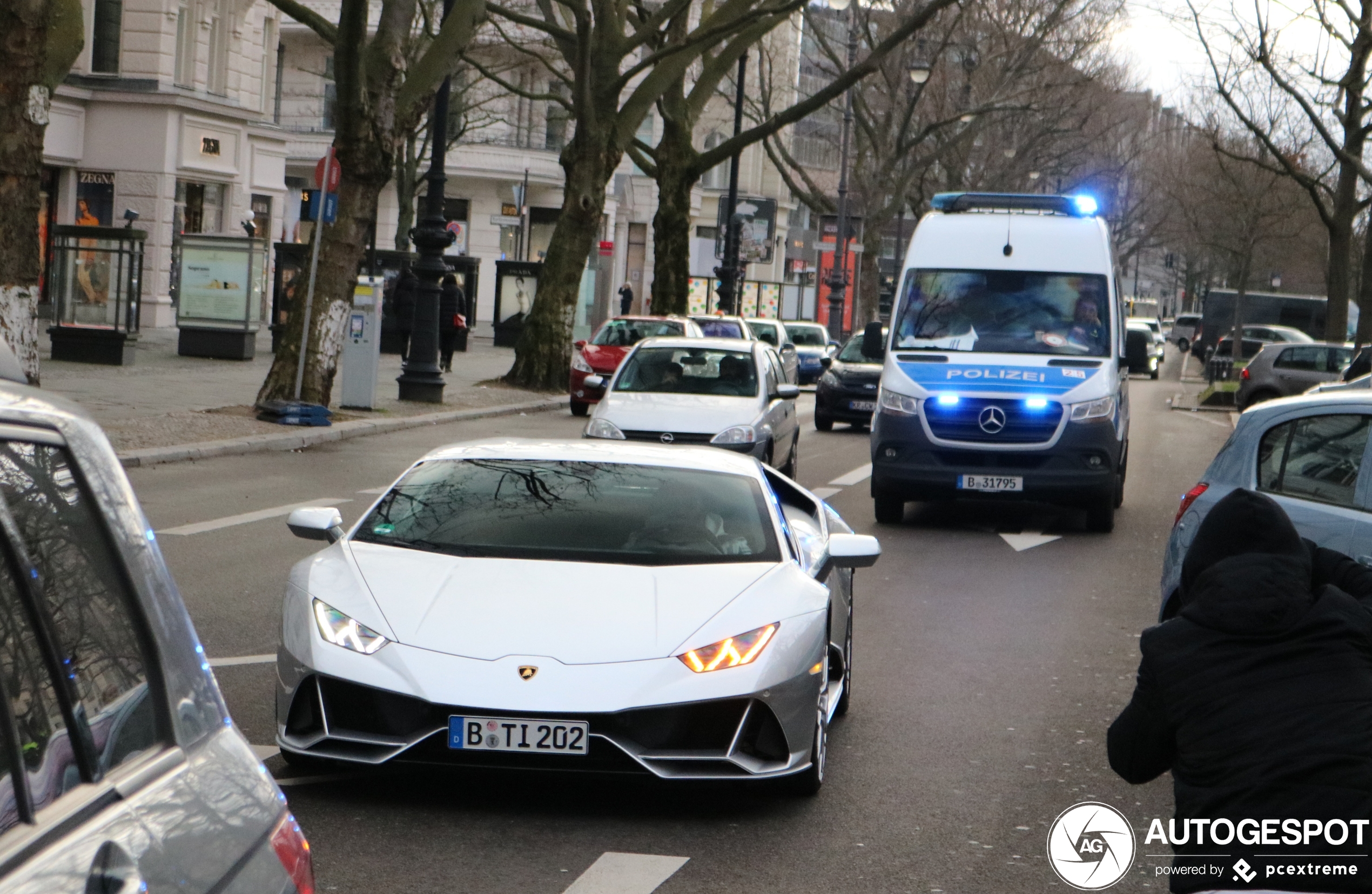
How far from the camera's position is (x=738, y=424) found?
17469 mm

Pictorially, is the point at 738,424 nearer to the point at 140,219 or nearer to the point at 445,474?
the point at 445,474

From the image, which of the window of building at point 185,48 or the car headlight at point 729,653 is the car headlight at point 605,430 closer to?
the car headlight at point 729,653

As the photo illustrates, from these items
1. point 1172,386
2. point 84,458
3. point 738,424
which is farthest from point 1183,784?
point 1172,386

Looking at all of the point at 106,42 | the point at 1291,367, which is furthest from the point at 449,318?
the point at 1291,367

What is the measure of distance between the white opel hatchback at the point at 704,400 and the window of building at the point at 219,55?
83.4 ft

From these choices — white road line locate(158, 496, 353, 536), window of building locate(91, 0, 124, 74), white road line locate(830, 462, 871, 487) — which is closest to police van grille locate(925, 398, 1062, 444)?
white road line locate(830, 462, 871, 487)

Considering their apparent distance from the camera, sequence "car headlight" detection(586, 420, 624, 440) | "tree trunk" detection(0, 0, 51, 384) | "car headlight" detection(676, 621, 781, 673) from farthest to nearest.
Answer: "car headlight" detection(586, 420, 624, 440), "tree trunk" detection(0, 0, 51, 384), "car headlight" detection(676, 621, 781, 673)

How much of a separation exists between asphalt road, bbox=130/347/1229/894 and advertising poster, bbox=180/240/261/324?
16.5 meters

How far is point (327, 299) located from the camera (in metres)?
21.1

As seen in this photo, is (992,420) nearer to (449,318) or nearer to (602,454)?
Result: (602,454)

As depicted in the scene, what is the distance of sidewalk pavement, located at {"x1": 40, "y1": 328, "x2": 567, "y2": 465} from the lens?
18.2 m

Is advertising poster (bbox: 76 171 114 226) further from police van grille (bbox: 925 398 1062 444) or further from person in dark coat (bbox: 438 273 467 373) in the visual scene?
police van grille (bbox: 925 398 1062 444)

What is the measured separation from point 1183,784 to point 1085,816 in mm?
2922

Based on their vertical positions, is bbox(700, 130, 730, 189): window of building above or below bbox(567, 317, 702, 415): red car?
above
